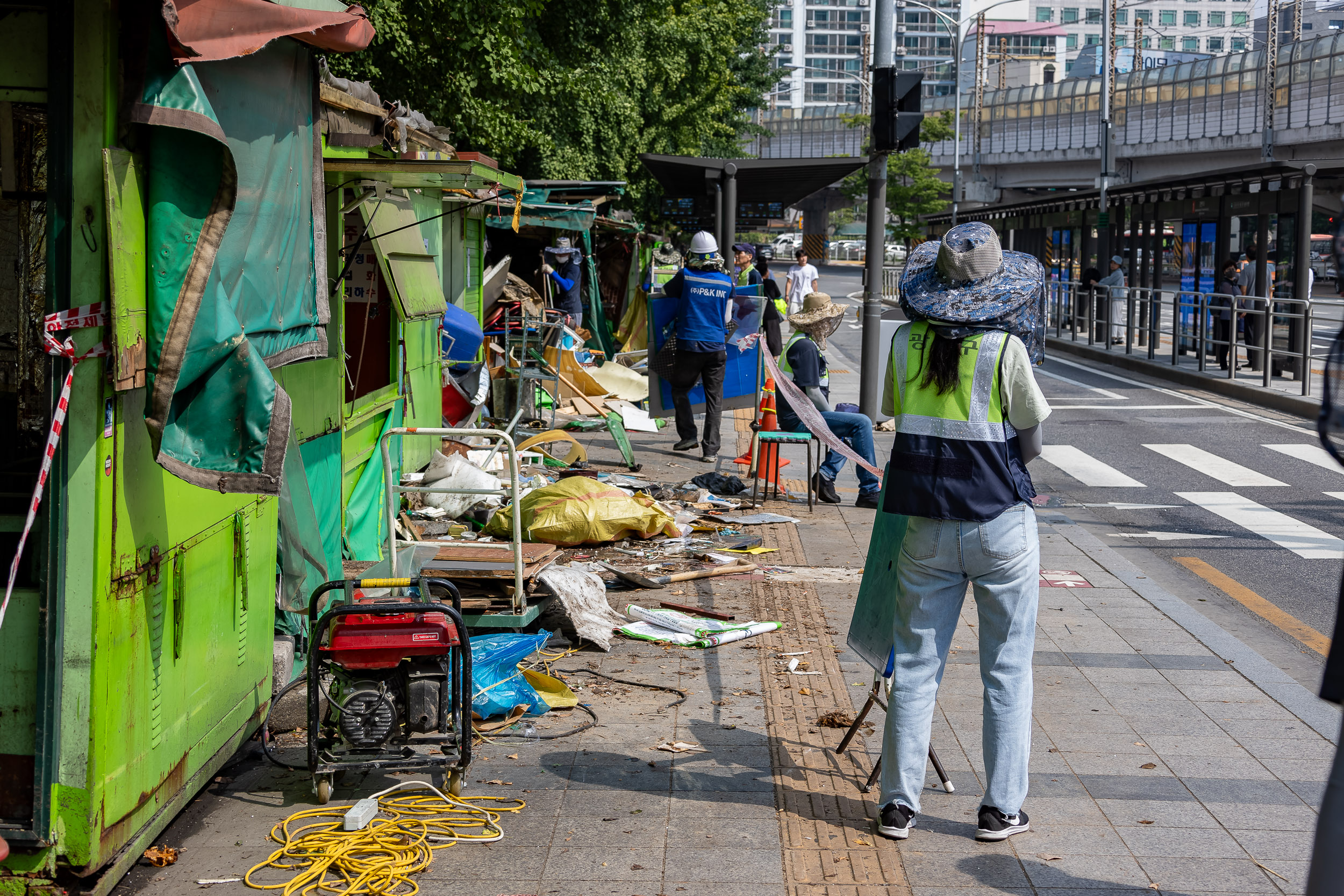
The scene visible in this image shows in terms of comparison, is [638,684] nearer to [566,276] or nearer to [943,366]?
[943,366]

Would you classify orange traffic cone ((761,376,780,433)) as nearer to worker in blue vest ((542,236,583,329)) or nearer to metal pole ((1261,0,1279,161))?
worker in blue vest ((542,236,583,329))

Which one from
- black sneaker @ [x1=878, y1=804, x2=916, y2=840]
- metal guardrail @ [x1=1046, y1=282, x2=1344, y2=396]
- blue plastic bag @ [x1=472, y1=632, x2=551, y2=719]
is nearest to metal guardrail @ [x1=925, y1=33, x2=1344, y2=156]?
metal guardrail @ [x1=1046, y1=282, x2=1344, y2=396]

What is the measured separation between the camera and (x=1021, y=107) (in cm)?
6050

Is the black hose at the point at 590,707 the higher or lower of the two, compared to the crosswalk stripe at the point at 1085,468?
lower

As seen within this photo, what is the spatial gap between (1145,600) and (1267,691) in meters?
1.70

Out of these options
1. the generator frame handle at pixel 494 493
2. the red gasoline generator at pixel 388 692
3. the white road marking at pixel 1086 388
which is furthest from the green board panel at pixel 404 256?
the white road marking at pixel 1086 388

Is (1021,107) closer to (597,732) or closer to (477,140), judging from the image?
(477,140)

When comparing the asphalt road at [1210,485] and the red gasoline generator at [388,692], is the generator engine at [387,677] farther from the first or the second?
the asphalt road at [1210,485]

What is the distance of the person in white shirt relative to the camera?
2450 cm

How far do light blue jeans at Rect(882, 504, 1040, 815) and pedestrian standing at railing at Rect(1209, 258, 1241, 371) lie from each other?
16.9 meters

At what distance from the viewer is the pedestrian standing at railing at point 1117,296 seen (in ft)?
82.8

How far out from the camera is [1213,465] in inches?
498

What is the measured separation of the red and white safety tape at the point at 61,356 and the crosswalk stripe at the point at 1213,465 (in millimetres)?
10570

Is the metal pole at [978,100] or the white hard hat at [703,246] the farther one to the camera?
the metal pole at [978,100]
